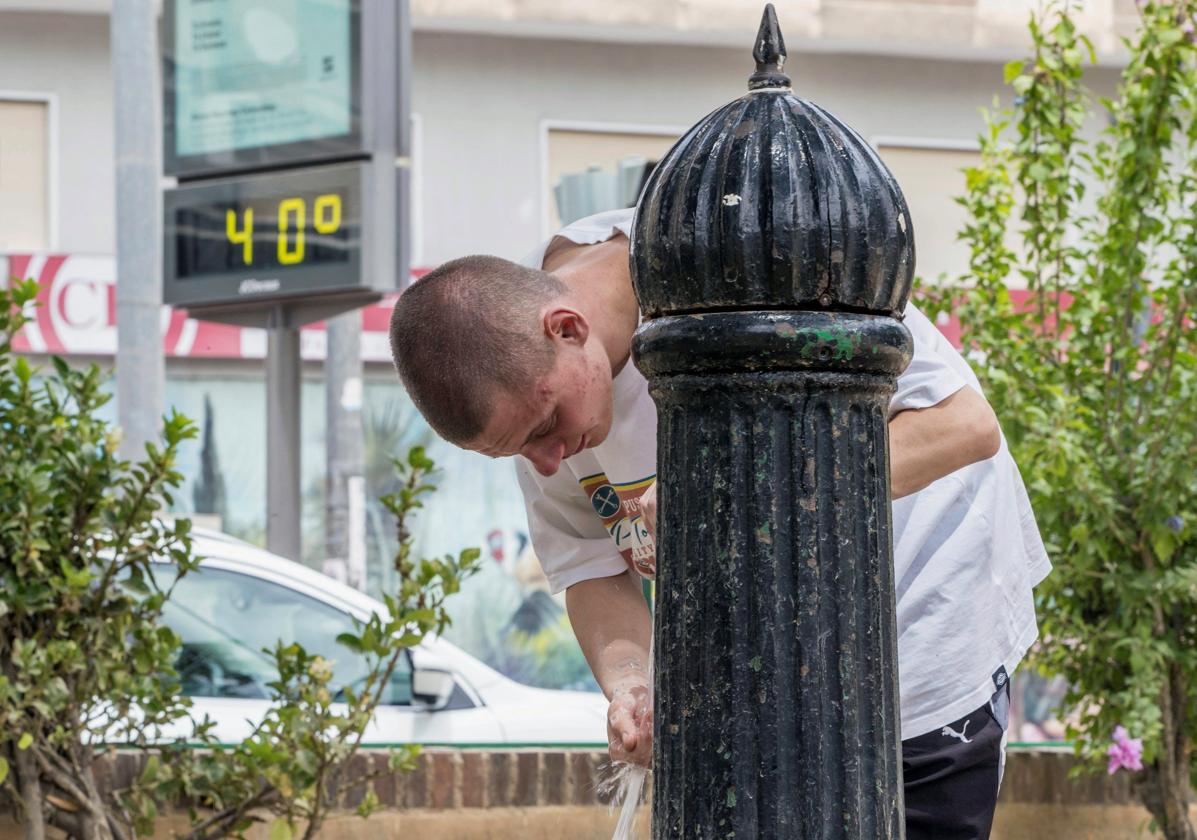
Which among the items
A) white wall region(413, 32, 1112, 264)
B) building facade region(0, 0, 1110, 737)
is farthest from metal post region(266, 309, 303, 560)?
white wall region(413, 32, 1112, 264)

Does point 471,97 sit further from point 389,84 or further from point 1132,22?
point 389,84

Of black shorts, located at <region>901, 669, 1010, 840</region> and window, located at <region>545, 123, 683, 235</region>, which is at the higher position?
window, located at <region>545, 123, 683, 235</region>

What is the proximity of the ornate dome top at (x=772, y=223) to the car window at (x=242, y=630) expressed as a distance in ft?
14.3

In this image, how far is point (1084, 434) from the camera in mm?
4832

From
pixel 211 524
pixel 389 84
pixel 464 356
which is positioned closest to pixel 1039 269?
pixel 389 84

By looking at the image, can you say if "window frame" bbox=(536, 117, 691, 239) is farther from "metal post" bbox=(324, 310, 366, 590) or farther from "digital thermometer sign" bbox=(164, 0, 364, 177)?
"digital thermometer sign" bbox=(164, 0, 364, 177)

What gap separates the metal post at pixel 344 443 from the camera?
1271cm

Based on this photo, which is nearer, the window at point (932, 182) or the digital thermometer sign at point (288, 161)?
the digital thermometer sign at point (288, 161)

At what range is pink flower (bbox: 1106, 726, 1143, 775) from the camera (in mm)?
4477

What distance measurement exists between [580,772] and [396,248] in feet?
8.52

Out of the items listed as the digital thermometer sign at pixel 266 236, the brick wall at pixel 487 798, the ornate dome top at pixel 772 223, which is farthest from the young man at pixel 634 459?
the digital thermometer sign at pixel 266 236

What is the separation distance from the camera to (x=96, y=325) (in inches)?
582

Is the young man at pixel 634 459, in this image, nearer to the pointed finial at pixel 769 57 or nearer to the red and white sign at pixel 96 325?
the pointed finial at pixel 769 57

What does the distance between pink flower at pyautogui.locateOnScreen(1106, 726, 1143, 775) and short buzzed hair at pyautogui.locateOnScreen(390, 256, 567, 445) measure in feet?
8.49
